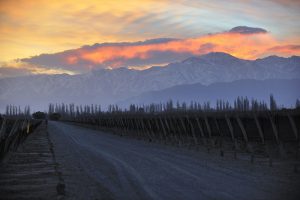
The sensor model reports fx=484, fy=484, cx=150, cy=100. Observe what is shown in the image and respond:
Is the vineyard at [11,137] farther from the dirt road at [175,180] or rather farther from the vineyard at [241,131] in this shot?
the vineyard at [241,131]

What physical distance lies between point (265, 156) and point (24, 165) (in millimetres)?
13157

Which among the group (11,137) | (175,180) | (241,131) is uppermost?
(11,137)

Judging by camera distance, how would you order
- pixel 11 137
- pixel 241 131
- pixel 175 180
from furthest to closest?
pixel 241 131 < pixel 11 137 < pixel 175 180

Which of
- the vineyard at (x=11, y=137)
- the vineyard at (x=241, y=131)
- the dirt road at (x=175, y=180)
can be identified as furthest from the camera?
the vineyard at (x=241, y=131)

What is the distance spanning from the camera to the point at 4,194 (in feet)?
44.3

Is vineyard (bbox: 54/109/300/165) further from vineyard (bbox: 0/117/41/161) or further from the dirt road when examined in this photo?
vineyard (bbox: 0/117/41/161)

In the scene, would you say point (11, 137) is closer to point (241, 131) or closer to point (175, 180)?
point (175, 180)

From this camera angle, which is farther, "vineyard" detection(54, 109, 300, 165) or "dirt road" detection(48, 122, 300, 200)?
"vineyard" detection(54, 109, 300, 165)

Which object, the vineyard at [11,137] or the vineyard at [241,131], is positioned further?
the vineyard at [241,131]

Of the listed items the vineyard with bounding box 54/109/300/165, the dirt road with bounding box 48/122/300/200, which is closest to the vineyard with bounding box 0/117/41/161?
the dirt road with bounding box 48/122/300/200

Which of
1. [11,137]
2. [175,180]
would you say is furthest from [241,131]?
[175,180]

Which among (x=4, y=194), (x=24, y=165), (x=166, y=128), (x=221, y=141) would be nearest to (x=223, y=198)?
(x=4, y=194)

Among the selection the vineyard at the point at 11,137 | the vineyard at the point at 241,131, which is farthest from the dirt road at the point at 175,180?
the vineyard at the point at 241,131

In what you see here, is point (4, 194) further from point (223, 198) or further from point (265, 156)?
point (265, 156)
